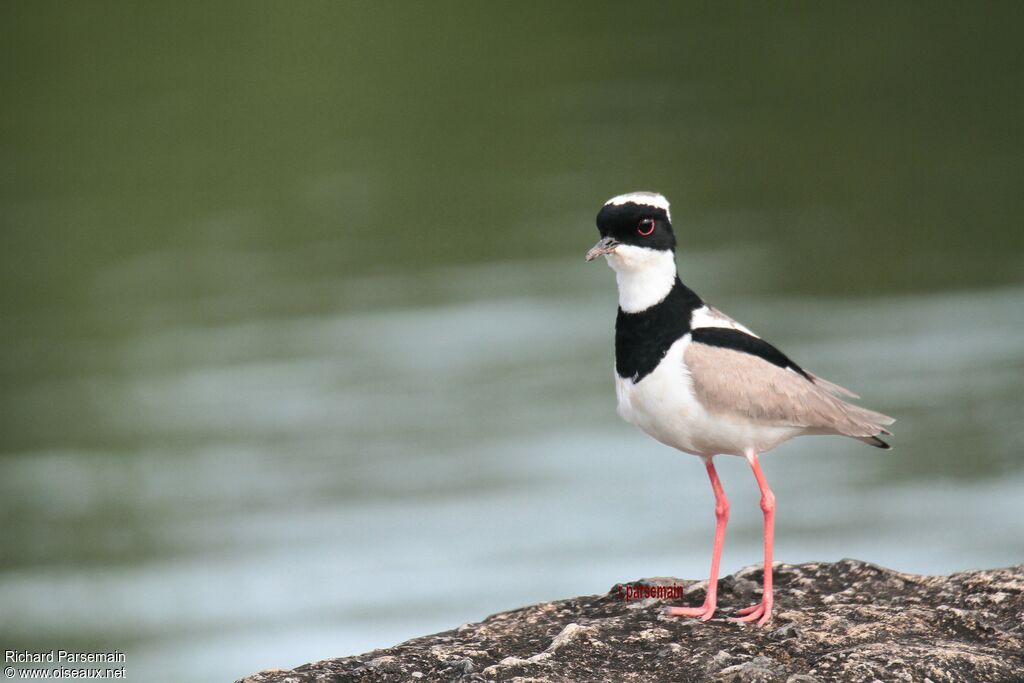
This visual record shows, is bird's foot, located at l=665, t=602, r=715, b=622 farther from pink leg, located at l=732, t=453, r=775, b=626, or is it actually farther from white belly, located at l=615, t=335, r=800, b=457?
white belly, located at l=615, t=335, r=800, b=457

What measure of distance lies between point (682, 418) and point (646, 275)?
0.64m

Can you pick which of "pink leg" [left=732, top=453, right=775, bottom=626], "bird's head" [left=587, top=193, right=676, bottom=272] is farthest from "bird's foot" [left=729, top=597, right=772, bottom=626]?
"bird's head" [left=587, top=193, right=676, bottom=272]

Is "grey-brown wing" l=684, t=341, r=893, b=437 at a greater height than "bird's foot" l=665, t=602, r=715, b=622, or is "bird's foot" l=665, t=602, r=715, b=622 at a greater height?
"grey-brown wing" l=684, t=341, r=893, b=437

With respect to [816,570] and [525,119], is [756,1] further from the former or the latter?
[816,570]

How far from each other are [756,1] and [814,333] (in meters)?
12.1

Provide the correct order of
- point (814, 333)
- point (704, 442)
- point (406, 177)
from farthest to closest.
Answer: point (406, 177) < point (814, 333) < point (704, 442)

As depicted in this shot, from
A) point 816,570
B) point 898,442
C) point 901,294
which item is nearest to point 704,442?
point 816,570

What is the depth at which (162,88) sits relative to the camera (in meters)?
24.0

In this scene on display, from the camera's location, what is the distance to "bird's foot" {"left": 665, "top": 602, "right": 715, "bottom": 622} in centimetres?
699

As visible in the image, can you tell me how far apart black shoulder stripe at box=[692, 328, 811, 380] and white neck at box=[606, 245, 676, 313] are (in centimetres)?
23
